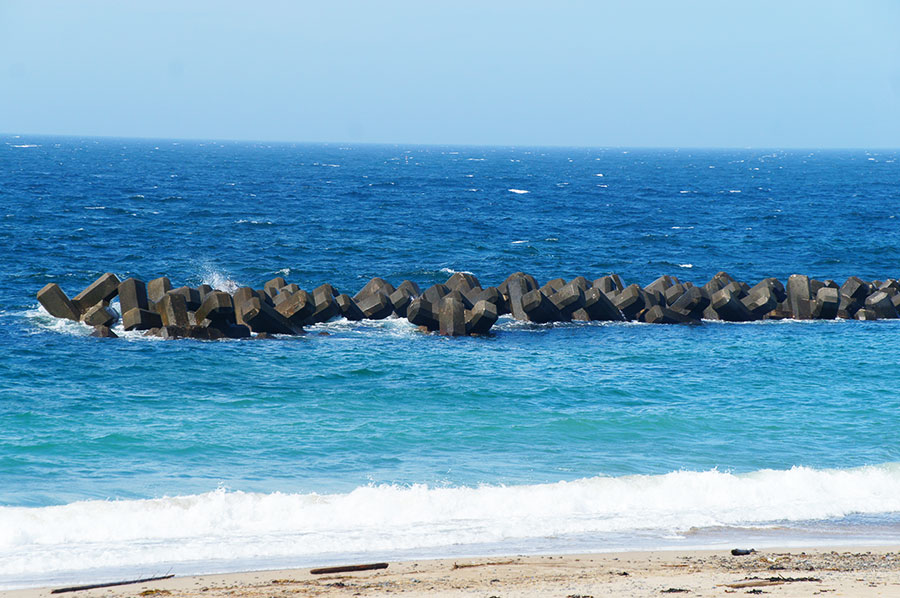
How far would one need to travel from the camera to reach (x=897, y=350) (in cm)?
2478

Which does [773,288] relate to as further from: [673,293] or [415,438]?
[415,438]

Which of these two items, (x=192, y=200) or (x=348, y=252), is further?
(x=192, y=200)

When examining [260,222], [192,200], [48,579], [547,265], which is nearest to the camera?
[48,579]

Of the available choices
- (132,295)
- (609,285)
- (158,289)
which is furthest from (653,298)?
(132,295)

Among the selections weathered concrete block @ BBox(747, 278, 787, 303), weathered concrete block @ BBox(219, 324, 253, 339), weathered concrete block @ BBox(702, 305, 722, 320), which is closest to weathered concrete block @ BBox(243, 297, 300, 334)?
weathered concrete block @ BBox(219, 324, 253, 339)

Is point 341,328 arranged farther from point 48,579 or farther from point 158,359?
point 48,579

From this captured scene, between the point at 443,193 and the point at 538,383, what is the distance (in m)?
66.4

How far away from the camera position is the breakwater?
24.4 m

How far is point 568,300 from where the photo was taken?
1080 inches

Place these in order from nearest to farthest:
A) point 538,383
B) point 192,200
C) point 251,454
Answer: point 251,454 → point 538,383 → point 192,200

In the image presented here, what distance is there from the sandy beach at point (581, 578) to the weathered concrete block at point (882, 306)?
19633 mm

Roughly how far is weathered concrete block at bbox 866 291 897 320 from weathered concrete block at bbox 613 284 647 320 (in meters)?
7.65

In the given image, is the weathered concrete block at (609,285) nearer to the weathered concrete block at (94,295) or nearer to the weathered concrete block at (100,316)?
the weathered concrete block at (100,316)

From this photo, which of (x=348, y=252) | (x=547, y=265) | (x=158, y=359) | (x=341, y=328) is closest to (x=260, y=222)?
(x=348, y=252)
